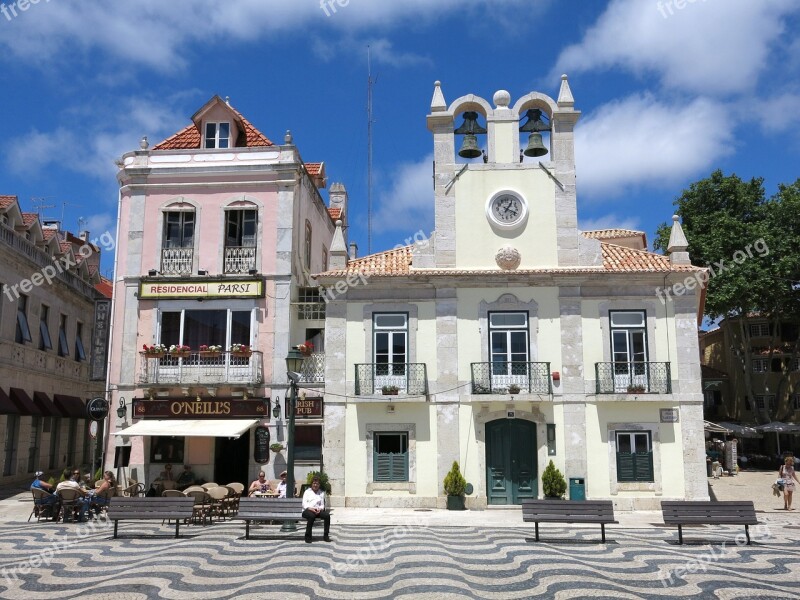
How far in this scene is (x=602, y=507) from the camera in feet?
44.8

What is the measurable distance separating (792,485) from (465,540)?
37.0ft

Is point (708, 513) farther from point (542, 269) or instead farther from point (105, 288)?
point (105, 288)

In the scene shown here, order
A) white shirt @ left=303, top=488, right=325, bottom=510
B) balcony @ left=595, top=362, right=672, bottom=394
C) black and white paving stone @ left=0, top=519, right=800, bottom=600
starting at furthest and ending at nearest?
1. balcony @ left=595, top=362, right=672, bottom=394
2. white shirt @ left=303, top=488, right=325, bottom=510
3. black and white paving stone @ left=0, top=519, right=800, bottom=600

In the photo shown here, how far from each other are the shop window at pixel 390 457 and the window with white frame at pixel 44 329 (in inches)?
582

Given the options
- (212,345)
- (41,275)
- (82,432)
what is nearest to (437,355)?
(212,345)

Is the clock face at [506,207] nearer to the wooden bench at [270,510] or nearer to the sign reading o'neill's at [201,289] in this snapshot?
the sign reading o'neill's at [201,289]

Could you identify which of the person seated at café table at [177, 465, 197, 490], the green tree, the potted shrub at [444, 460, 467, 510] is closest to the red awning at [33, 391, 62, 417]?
the person seated at café table at [177, 465, 197, 490]

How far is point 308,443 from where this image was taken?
22.1 m

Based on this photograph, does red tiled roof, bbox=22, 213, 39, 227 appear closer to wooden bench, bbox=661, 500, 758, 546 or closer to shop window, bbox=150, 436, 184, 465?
shop window, bbox=150, 436, 184, 465

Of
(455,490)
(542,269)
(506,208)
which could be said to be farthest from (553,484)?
(506,208)

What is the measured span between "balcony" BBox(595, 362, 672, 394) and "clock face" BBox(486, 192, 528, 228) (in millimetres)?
4899

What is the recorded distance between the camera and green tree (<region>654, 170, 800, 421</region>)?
34719 mm

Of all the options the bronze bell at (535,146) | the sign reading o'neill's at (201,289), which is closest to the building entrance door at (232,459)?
the sign reading o'neill's at (201,289)

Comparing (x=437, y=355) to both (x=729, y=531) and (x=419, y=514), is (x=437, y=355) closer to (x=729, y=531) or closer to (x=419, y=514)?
(x=419, y=514)
